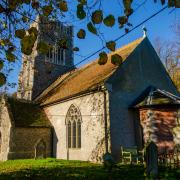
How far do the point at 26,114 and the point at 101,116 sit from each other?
26.1 feet

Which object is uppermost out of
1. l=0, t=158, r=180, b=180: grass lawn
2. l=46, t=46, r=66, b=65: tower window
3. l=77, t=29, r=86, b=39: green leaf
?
l=46, t=46, r=66, b=65: tower window

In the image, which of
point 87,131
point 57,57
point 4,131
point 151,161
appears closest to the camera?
point 151,161

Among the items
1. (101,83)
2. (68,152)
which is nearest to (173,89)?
(101,83)

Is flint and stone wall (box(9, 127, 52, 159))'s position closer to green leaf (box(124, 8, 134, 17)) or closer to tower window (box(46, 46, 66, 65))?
tower window (box(46, 46, 66, 65))

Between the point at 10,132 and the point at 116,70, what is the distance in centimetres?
928

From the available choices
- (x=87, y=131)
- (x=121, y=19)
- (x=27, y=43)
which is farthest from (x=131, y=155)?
(x=27, y=43)

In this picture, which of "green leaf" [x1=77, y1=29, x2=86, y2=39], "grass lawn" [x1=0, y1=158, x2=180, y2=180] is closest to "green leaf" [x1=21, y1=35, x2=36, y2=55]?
"green leaf" [x1=77, y1=29, x2=86, y2=39]

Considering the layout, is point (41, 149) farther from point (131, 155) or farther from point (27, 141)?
point (131, 155)

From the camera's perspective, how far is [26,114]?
21453 mm

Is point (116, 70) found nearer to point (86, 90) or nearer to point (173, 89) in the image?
point (86, 90)

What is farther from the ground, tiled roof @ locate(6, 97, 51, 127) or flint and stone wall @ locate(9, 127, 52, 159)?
tiled roof @ locate(6, 97, 51, 127)

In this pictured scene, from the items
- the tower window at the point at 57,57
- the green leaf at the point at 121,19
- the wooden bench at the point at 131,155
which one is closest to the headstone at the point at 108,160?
the wooden bench at the point at 131,155

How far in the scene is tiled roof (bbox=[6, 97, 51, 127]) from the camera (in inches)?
792

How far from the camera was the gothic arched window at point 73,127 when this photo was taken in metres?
18.3
